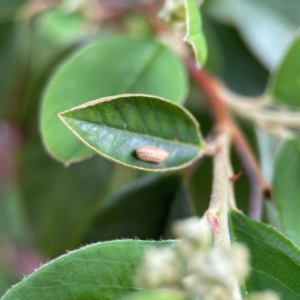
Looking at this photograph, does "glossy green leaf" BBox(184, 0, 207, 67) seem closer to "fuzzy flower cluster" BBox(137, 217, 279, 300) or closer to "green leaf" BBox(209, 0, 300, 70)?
"fuzzy flower cluster" BBox(137, 217, 279, 300)

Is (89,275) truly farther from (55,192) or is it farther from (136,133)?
(55,192)

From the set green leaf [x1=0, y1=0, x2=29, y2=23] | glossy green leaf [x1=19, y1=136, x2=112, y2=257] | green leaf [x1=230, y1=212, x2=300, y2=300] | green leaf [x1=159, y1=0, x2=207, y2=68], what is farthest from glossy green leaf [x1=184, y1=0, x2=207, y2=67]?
green leaf [x1=0, y1=0, x2=29, y2=23]

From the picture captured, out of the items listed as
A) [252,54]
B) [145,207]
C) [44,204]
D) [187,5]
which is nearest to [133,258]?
[187,5]

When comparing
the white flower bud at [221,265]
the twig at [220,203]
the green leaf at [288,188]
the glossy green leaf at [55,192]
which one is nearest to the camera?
the white flower bud at [221,265]

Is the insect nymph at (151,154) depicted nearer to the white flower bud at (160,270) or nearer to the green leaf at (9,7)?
the white flower bud at (160,270)

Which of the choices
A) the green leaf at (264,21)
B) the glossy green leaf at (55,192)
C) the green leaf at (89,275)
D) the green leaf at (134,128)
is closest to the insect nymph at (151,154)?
the green leaf at (134,128)

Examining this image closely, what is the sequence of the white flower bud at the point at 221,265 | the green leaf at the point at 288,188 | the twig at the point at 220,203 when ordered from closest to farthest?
the white flower bud at the point at 221,265 < the twig at the point at 220,203 < the green leaf at the point at 288,188
